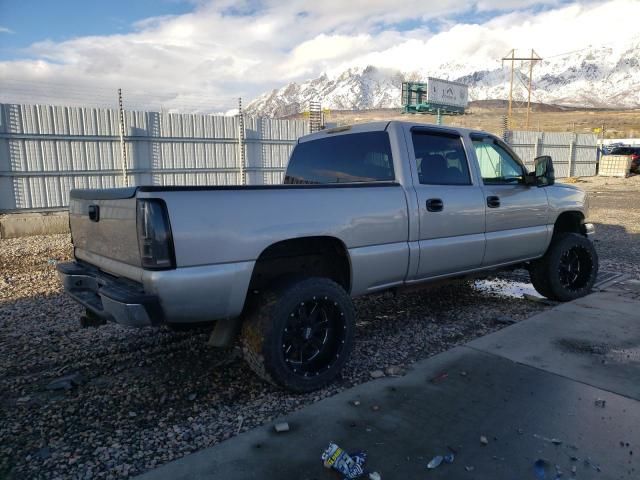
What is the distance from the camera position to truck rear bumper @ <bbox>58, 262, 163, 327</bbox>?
2.74 metres

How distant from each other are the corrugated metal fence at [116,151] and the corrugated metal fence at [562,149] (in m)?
14.7

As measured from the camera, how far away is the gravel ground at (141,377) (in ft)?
9.03

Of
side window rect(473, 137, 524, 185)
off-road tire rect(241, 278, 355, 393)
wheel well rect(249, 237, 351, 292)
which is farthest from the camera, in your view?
side window rect(473, 137, 524, 185)

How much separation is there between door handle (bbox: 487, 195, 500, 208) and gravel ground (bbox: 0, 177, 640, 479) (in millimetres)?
1168

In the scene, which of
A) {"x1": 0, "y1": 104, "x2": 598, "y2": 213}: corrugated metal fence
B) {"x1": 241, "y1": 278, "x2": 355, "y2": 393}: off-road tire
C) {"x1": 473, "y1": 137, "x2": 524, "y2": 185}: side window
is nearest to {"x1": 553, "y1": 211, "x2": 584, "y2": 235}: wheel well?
{"x1": 473, "y1": 137, "x2": 524, "y2": 185}: side window

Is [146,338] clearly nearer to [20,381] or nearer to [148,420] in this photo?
[20,381]

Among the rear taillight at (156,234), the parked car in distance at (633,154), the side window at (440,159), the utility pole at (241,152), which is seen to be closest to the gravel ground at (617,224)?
the side window at (440,159)

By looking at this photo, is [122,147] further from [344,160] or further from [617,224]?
[617,224]

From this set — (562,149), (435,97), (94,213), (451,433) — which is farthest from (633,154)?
(94,213)

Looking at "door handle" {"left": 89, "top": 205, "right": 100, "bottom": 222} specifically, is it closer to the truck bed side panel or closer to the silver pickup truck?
the silver pickup truck

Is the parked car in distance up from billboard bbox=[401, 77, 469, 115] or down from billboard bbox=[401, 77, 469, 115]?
down

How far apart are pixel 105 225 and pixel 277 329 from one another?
130cm

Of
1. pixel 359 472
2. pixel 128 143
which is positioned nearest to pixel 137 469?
pixel 359 472

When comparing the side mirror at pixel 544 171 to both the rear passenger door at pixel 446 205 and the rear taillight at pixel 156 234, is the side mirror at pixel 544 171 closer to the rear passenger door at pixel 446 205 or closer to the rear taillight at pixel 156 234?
the rear passenger door at pixel 446 205
